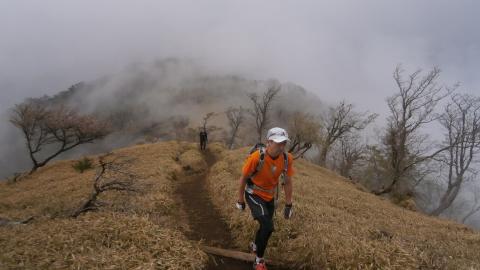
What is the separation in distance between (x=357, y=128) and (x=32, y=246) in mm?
46121

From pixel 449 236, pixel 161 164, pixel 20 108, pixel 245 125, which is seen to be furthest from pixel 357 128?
pixel 245 125

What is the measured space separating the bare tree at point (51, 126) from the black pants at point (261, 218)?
28808 mm


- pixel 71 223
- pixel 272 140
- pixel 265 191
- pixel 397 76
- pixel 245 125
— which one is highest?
pixel 397 76

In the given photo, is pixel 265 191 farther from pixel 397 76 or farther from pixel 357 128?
pixel 357 128

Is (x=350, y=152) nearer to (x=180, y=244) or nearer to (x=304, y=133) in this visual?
(x=304, y=133)

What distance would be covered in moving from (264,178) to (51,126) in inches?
1173

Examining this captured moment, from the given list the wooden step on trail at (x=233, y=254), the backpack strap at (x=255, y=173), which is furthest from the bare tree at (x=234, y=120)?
the backpack strap at (x=255, y=173)

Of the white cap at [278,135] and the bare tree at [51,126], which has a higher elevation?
the white cap at [278,135]

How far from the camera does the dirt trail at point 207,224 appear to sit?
298 inches

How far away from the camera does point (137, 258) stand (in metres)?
6.37

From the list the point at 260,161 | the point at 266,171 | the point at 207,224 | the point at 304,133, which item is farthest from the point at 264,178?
the point at 304,133

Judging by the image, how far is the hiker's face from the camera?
6.55 meters

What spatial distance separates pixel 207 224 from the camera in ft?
35.5

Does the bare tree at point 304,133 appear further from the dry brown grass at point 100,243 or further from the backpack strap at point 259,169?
the backpack strap at point 259,169
